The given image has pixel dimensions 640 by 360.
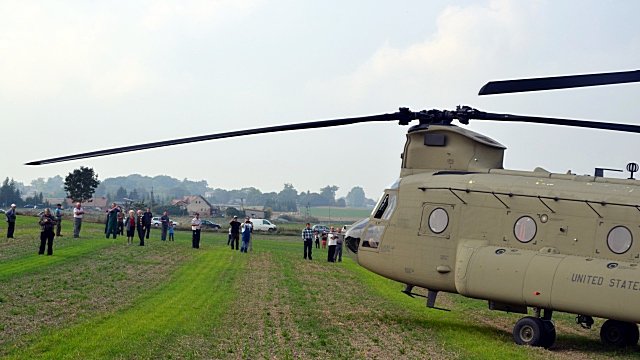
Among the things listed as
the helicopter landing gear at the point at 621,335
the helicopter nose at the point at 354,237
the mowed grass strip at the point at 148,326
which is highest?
the helicopter nose at the point at 354,237

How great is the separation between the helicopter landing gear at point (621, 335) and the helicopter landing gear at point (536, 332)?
72.2 inches

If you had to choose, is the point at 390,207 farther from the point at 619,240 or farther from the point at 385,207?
the point at 619,240

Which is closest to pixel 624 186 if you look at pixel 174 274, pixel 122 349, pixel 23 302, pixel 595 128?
pixel 595 128

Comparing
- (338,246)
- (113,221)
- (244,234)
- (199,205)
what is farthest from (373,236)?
(199,205)

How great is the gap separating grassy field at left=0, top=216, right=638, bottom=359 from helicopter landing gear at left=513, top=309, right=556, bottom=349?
0.19m

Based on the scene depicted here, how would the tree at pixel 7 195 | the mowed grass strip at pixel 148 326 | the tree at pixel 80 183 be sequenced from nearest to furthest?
the mowed grass strip at pixel 148 326 → the tree at pixel 80 183 → the tree at pixel 7 195

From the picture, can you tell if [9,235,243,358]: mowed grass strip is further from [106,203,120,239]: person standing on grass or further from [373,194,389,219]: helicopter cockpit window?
[106,203,120,239]: person standing on grass

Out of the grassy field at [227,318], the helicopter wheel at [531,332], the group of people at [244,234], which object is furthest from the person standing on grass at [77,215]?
the helicopter wheel at [531,332]

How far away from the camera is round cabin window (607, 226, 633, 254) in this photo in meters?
14.6

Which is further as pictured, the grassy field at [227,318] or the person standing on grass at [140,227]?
the person standing on grass at [140,227]

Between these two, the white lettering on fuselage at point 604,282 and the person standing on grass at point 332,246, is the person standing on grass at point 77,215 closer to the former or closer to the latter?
the person standing on grass at point 332,246

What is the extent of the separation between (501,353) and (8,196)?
135 metres

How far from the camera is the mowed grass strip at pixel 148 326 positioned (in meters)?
11.8

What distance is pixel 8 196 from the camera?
137500 millimetres
